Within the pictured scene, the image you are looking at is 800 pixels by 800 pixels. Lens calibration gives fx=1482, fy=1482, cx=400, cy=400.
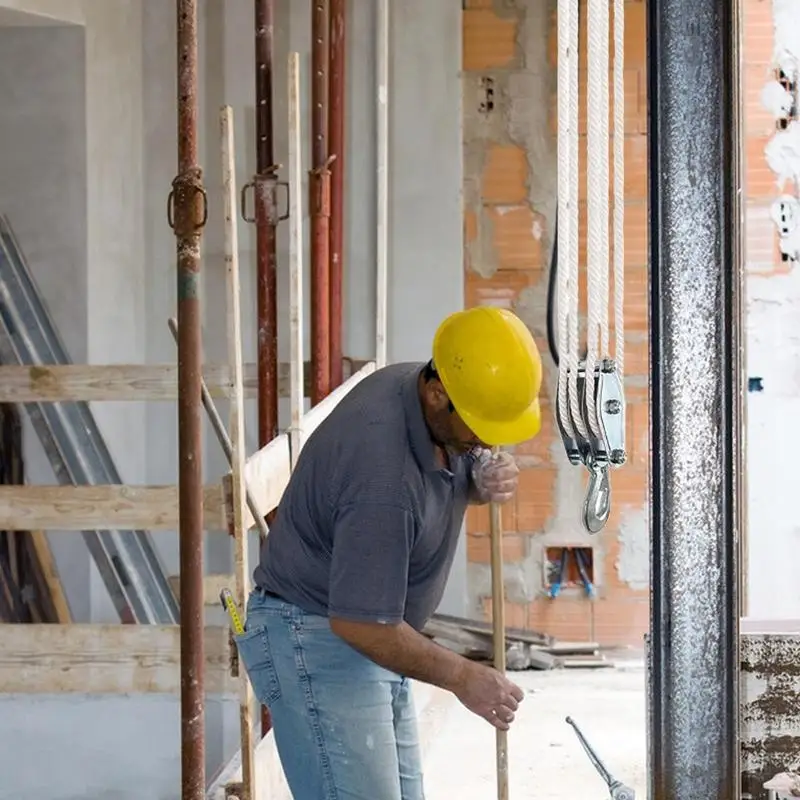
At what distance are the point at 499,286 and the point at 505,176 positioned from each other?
448mm

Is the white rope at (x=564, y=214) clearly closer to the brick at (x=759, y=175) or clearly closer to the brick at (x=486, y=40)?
the brick at (x=759, y=175)

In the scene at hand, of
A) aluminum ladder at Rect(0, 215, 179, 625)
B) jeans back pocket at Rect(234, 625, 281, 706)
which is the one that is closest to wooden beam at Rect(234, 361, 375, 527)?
jeans back pocket at Rect(234, 625, 281, 706)

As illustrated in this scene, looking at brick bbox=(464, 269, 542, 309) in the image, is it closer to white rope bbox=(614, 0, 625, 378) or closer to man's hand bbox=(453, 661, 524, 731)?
man's hand bbox=(453, 661, 524, 731)

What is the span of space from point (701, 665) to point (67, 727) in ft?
11.4

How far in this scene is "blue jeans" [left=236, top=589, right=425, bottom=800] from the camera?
2684 mm

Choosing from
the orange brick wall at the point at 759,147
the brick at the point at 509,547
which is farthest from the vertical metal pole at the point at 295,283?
the orange brick wall at the point at 759,147

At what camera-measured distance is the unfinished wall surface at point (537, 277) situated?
598cm

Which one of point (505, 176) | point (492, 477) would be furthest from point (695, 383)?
point (505, 176)

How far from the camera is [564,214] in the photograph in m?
1.78

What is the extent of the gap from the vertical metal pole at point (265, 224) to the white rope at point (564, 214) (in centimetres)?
271

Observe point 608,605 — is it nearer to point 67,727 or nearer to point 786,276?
point 786,276

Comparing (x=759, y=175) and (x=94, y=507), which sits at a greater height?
(x=759, y=175)

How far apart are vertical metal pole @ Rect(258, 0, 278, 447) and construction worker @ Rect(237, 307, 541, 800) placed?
1.77 metres

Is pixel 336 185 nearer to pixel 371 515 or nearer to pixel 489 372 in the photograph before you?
pixel 489 372
